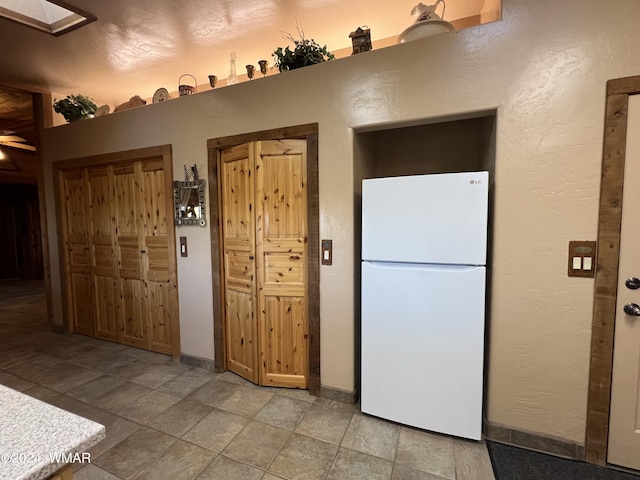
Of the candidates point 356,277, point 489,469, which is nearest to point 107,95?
point 356,277

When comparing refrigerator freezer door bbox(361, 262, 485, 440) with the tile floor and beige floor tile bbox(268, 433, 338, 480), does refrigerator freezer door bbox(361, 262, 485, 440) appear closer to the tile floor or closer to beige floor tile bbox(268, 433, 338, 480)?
the tile floor

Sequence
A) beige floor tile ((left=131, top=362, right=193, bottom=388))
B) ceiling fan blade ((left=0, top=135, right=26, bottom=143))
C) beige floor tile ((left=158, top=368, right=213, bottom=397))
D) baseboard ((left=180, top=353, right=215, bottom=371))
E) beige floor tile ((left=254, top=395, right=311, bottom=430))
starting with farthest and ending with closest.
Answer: ceiling fan blade ((left=0, top=135, right=26, bottom=143))
baseboard ((left=180, top=353, right=215, bottom=371))
beige floor tile ((left=131, top=362, right=193, bottom=388))
beige floor tile ((left=158, top=368, right=213, bottom=397))
beige floor tile ((left=254, top=395, right=311, bottom=430))

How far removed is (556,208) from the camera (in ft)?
5.16

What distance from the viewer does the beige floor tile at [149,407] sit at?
1999mm

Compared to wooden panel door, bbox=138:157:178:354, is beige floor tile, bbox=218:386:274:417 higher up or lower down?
lower down

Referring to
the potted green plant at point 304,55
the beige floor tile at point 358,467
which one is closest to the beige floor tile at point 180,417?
the beige floor tile at point 358,467

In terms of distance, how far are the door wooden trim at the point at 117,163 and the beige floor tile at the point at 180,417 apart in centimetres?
81

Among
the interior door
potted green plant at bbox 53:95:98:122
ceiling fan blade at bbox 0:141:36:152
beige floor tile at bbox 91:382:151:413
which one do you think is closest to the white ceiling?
potted green plant at bbox 53:95:98:122

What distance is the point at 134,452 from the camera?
168cm

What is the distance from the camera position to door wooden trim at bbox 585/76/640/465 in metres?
1.45

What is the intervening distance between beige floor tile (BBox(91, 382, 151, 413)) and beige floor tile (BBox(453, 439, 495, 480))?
7.60 ft

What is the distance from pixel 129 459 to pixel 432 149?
310cm

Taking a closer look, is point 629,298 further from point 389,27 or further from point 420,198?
point 389,27

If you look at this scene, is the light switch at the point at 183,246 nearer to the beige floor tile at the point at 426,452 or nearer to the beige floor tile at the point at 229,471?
the beige floor tile at the point at 229,471
